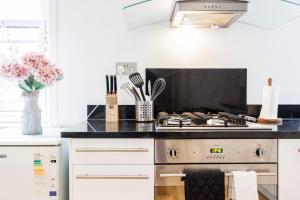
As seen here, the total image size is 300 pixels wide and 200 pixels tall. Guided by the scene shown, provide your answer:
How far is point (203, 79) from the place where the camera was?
2396 mm


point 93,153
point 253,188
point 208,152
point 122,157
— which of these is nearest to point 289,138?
point 253,188

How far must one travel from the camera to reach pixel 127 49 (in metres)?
2.40

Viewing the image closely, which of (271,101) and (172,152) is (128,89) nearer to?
(172,152)

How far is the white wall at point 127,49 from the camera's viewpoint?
94.5 inches

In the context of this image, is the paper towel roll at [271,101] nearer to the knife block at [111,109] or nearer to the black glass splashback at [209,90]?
the black glass splashback at [209,90]

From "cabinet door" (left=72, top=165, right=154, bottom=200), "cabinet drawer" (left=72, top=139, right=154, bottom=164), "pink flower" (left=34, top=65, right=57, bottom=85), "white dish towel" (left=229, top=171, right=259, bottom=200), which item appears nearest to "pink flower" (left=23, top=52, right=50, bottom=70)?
"pink flower" (left=34, top=65, right=57, bottom=85)

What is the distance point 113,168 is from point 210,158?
0.54 metres

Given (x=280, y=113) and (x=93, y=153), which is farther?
(x=280, y=113)

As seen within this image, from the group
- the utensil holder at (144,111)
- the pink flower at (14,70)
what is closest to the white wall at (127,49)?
the utensil holder at (144,111)

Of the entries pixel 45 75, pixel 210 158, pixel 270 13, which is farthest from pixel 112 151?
pixel 270 13

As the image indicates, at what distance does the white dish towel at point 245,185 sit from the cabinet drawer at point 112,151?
1.53 feet

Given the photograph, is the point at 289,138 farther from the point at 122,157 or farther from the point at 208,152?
the point at 122,157

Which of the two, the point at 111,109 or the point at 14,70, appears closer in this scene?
the point at 14,70

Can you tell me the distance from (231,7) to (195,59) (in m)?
0.64
